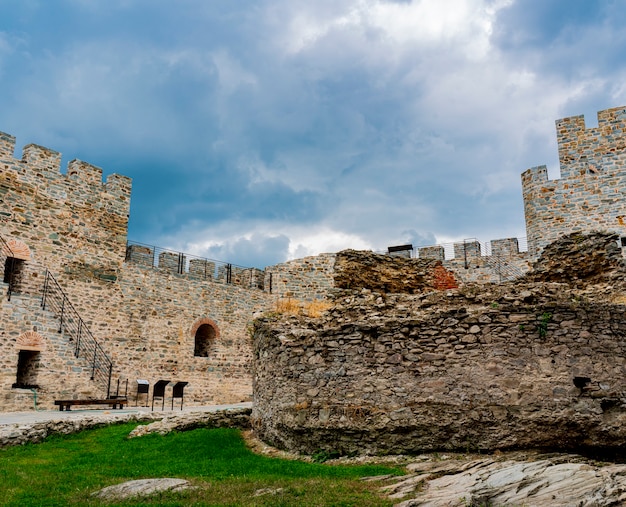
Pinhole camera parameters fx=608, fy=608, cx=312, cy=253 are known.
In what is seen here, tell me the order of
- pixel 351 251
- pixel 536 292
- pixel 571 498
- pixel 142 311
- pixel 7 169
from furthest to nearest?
pixel 142 311, pixel 7 169, pixel 351 251, pixel 536 292, pixel 571 498

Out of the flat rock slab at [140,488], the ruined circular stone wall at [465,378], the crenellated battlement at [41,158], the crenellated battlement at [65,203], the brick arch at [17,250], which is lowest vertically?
the flat rock slab at [140,488]

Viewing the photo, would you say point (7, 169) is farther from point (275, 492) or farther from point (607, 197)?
point (607, 197)

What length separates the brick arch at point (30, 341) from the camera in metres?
18.6

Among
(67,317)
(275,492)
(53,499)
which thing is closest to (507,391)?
(275,492)

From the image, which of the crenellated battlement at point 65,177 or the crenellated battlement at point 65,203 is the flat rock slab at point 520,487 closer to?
the crenellated battlement at point 65,203

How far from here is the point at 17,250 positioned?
1945 centimetres

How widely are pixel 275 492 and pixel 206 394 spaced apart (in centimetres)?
1701

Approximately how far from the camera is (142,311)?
22516 millimetres

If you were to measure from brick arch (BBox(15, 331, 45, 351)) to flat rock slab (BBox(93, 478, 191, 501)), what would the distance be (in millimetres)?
12337

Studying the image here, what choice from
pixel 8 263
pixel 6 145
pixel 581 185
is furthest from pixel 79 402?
pixel 581 185

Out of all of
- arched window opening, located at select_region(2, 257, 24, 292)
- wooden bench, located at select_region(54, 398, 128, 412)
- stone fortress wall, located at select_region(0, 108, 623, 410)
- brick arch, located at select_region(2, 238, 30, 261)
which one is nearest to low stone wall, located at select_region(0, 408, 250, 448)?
wooden bench, located at select_region(54, 398, 128, 412)

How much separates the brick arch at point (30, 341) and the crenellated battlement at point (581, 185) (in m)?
16.7

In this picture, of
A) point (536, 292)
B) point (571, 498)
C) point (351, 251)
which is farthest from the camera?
point (351, 251)

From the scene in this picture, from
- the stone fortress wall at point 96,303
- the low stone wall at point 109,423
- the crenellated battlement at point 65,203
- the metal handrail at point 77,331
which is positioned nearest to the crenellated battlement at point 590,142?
the stone fortress wall at point 96,303
